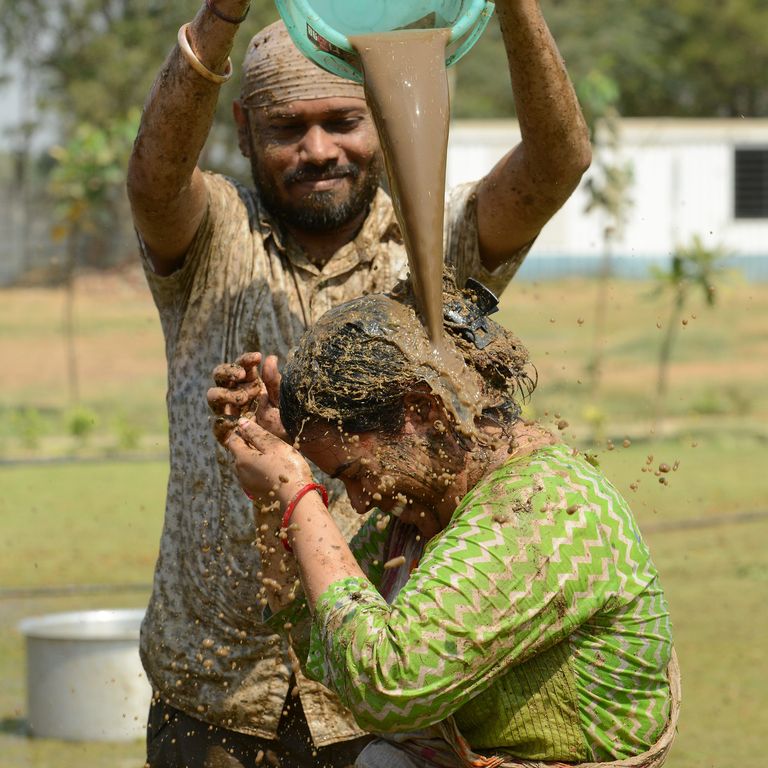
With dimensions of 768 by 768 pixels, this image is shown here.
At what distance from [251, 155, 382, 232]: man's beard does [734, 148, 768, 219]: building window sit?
29610mm

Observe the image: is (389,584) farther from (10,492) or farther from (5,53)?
(5,53)

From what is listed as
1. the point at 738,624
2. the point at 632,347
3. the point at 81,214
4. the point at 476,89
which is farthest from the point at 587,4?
the point at 738,624

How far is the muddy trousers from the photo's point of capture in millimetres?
3682

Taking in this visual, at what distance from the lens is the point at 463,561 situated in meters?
2.39

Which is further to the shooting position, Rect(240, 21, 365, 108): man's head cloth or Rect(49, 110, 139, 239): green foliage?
Rect(49, 110, 139, 239): green foliage

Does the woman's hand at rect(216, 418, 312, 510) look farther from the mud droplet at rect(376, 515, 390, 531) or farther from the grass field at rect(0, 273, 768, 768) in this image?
the grass field at rect(0, 273, 768, 768)

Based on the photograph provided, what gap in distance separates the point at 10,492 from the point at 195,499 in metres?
9.64

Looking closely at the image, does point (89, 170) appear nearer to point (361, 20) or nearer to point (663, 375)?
point (663, 375)

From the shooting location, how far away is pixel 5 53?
41625 millimetres

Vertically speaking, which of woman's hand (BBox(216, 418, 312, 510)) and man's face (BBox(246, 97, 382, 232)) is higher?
man's face (BBox(246, 97, 382, 232))

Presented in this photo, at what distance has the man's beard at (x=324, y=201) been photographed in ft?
12.2

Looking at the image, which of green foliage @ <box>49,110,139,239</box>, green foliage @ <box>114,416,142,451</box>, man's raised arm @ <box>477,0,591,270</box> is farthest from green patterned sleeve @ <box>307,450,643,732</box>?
green foliage @ <box>49,110,139,239</box>

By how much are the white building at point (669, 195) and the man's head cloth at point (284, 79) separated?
1020 inches

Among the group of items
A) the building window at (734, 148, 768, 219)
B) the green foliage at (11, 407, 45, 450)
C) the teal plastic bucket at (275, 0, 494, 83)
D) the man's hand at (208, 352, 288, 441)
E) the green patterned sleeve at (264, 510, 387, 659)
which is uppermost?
the teal plastic bucket at (275, 0, 494, 83)
